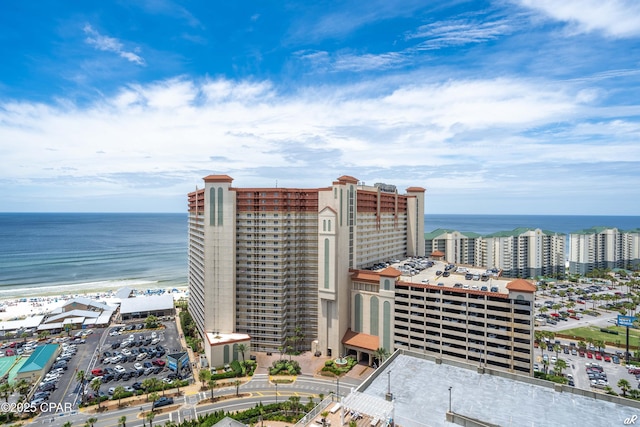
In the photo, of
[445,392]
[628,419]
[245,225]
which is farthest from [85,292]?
[628,419]

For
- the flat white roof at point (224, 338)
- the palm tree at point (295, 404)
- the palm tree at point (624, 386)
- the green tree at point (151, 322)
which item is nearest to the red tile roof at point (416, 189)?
the palm tree at point (624, 386)

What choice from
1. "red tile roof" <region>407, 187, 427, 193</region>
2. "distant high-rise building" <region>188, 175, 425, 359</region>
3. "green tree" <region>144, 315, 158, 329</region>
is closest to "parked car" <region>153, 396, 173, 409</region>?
"distant high-rise building" <region>188, 175, 425, 359</region>

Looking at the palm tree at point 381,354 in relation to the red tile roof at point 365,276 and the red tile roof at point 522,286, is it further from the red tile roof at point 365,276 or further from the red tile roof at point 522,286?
the red tile roof at point 522,286

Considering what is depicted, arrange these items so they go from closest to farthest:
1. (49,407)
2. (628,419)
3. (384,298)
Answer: (628,419), (49,407), (384,298)

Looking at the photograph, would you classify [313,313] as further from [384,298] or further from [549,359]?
[549,359]

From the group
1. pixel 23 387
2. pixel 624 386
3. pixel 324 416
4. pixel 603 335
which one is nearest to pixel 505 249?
pixel 603 335

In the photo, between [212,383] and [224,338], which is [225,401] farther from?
[224,338]
